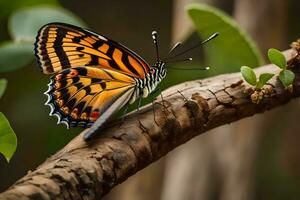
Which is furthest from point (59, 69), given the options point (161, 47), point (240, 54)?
point (161, 47)

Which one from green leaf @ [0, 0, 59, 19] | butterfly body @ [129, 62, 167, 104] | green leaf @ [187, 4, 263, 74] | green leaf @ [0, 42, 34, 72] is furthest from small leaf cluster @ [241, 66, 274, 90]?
green leaf @ [0, 0, 59, 19]

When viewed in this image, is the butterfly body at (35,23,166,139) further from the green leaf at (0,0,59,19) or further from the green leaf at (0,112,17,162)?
the green leaf at (0,0,59,19)

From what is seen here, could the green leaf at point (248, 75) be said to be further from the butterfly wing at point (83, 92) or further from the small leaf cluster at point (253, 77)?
the butterfly wing at point (83, 92)

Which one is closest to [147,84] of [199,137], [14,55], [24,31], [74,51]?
[74,51]

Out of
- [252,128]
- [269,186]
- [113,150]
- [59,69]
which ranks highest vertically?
[59,69]

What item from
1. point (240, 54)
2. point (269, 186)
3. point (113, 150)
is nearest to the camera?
point (113, 150)

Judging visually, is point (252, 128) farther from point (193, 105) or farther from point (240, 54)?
point (193, 105)
